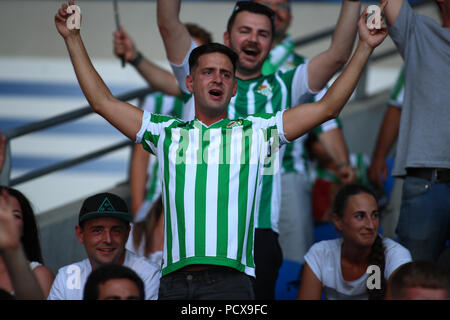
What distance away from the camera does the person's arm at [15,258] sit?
267 centimetres

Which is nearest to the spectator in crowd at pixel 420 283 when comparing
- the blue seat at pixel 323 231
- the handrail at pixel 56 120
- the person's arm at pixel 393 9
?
the person's arm at pixel 393 9

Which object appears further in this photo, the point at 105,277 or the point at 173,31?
the point at 173,31

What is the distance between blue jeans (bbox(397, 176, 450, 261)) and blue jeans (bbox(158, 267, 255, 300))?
3.05 feet

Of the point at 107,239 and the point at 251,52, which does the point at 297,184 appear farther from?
the point at 107,239

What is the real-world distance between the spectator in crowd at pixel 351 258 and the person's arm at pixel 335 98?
102cm

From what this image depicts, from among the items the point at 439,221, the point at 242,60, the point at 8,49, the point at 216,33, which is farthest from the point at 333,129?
the point at 8,49

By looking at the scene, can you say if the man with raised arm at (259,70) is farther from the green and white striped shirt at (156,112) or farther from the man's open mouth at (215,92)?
the green and white striped shirt at (156,112)

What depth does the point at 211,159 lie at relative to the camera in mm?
3000

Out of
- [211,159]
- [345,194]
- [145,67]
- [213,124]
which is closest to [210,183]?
[211,159]

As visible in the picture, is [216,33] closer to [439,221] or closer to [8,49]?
[8,49]

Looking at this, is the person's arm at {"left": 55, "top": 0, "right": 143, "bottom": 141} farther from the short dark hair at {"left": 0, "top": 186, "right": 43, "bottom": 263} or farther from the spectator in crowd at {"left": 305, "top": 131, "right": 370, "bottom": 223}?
the spectator in crowd at {"left": 305, "top": 131, "right": 370, "bottom": 223}

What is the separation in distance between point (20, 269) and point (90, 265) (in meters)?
0.81

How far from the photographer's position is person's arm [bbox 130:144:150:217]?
5.08 metres

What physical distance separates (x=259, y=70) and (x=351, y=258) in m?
1.04
